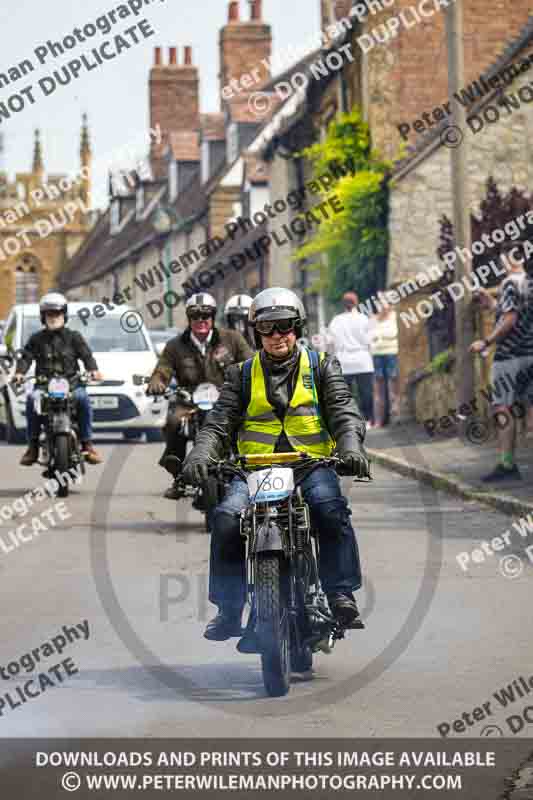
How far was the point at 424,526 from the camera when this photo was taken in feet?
43.7

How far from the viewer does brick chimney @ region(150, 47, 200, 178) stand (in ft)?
210

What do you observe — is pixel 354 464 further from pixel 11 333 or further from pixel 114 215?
pixel 114 215

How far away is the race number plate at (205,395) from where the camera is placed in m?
13.5

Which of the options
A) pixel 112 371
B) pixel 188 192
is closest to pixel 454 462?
pixel 112 371

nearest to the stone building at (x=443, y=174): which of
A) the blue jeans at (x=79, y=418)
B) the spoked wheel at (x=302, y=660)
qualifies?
the blue jeans at (x=79, y=418)

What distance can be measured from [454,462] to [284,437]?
34.9 feet

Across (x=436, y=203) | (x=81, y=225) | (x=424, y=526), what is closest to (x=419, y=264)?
(x=436, y=203)

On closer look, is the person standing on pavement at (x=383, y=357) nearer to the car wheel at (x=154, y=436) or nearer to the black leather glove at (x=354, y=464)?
the car wheel at (x=154, y=436)

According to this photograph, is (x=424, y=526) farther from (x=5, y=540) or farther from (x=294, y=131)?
(x=294, y=131)

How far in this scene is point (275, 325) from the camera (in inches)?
295

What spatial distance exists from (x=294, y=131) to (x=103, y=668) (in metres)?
35.1

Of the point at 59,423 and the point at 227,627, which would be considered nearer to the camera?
the point at 227,627

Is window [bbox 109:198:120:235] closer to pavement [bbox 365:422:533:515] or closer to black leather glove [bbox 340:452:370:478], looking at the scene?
pavement [bbox 365:422:533:515]

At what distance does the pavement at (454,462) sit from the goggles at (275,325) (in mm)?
5971
